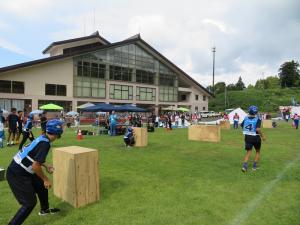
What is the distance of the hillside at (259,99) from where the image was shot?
263 ft

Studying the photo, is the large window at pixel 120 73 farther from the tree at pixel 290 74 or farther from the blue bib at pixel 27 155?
the tree at pixel 290 74

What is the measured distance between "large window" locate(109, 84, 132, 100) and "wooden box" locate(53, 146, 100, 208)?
38.5m

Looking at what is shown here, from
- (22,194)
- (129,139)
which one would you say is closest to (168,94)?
(129,139)

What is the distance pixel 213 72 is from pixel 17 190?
67.4 m

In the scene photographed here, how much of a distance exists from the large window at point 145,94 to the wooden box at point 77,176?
136 feet

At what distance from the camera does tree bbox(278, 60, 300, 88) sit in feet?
341

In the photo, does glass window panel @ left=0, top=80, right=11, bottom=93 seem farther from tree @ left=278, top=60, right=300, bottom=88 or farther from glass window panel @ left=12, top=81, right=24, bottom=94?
tree @ left=278, top=60, right=300, bottom=88

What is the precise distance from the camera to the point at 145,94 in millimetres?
48062

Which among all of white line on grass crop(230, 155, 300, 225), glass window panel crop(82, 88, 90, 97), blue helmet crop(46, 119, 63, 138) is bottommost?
white line on grass crop(230, 155, 300, 225)

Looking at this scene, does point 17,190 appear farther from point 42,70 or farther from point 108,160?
point 42,70

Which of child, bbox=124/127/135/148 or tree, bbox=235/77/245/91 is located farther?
tree, bbox=235/77/245/91

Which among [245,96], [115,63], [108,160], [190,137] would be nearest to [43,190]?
[108,160]

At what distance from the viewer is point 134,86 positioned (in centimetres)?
4628

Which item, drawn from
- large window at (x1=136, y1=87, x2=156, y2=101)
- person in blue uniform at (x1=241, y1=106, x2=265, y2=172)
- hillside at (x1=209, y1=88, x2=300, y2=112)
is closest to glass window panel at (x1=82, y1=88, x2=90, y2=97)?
large window at (x1=136, y1=87, x2=156, y2=101)
